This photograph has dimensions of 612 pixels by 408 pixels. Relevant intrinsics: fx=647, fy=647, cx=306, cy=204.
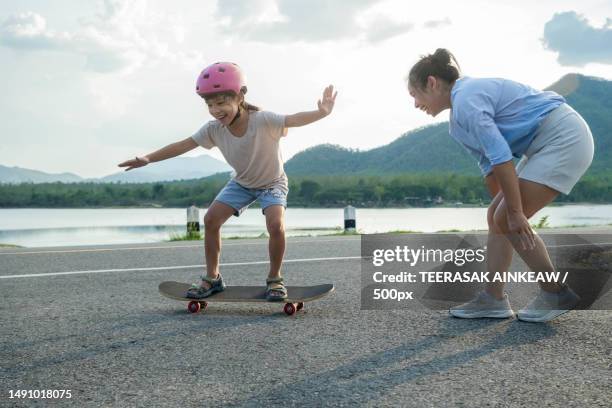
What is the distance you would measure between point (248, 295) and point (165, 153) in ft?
4.18

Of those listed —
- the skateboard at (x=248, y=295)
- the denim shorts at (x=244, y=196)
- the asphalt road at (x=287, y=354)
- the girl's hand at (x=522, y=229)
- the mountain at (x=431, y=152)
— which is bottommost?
the asphalt road at (x=287, y=354)

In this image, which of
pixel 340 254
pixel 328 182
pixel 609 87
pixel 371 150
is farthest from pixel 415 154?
pixel 340 254

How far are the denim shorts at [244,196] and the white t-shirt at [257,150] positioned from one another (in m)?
0.05

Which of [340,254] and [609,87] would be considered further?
[609,87]

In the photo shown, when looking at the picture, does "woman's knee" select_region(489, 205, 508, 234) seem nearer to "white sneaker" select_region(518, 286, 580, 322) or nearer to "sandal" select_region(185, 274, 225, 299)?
"white sneaker" select_region(518, 286, 580, 322)

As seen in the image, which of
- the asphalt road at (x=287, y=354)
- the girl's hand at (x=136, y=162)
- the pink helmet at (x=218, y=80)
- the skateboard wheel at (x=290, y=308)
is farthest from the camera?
the girl's hand at (x=136, y=162)

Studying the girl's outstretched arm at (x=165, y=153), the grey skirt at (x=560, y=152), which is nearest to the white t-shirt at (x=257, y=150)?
the girl's outstretched arm at (x=165, y=153)

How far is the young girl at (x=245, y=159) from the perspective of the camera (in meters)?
4.65

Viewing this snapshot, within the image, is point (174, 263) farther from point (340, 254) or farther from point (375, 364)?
point (375, 364)

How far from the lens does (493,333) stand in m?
3.88

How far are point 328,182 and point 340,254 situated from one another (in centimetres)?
8701

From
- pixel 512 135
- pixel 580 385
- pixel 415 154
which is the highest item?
pixel 415 154

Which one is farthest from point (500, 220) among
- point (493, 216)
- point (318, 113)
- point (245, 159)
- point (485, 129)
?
point (245, 159)

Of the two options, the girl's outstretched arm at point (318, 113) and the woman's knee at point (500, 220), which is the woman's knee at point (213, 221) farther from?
the woman's knee at point (500, 220)
